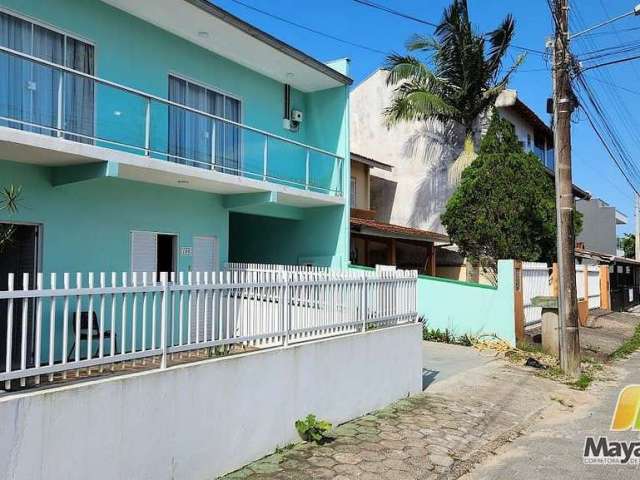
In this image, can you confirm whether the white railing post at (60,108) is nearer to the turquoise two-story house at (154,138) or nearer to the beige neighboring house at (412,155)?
the turquoise two-story house at (154,138)

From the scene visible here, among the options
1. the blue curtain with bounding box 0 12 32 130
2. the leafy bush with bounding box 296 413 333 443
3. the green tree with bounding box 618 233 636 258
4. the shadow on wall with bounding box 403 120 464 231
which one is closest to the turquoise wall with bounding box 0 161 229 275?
the blue curtain with bounding box 0 12 32 130

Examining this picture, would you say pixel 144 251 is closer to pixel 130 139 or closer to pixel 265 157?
pixel 130 139

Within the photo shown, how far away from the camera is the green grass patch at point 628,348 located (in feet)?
44.5

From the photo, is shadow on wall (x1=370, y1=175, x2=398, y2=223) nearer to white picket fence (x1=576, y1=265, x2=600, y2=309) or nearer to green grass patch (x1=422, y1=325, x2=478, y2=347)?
white picket fence (x1=576, y1=265, x2=600, y2=309)

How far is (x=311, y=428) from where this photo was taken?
618cm

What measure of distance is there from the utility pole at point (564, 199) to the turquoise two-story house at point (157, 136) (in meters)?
4.95

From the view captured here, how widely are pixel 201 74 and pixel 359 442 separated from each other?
8173 millimetres

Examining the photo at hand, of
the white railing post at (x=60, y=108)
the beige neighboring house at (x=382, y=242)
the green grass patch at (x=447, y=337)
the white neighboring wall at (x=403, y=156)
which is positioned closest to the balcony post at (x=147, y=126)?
the white railing post at (x=60, y=108)

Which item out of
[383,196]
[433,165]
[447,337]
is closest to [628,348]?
[447,337]

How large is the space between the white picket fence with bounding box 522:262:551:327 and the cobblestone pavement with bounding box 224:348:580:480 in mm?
4904

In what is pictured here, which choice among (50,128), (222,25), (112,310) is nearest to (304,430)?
(112,310)

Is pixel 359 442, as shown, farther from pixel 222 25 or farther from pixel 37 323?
pixel 222 25

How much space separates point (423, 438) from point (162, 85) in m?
7.83

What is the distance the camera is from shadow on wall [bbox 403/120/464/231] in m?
21.9
